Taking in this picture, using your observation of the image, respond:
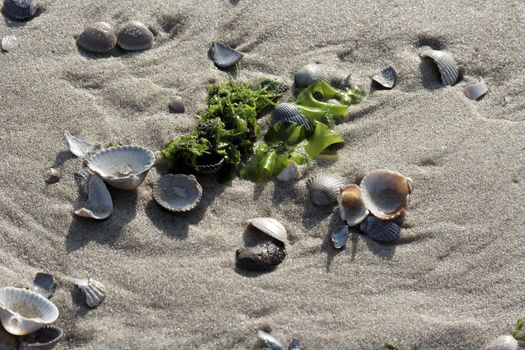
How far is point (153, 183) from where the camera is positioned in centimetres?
497

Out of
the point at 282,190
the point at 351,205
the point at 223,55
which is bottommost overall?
the point at 282,190

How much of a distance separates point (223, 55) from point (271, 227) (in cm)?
187

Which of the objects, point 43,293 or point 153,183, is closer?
point 43,293

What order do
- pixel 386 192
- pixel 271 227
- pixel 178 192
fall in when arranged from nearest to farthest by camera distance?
pixel 271 227
pixel 178 192
pixel 386 192

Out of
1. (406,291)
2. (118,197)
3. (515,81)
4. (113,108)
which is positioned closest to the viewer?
(406,291)

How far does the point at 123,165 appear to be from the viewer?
4.88 m

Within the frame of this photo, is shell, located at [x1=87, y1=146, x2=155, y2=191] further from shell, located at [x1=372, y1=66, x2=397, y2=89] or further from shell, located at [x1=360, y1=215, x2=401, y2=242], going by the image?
shell, located at [x1=372, y1=66, x2=397, y2=89]

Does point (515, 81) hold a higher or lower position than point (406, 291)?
higher

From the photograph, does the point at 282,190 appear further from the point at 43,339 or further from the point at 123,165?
the point at 43,339

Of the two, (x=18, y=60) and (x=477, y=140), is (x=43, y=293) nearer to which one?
(x=18, y=60)

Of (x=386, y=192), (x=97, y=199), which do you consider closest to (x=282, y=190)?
(x=386, y=192)

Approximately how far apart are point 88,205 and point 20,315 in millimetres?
939

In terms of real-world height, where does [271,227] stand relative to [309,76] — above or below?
below

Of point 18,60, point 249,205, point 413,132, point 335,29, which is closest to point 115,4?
point 18,60
